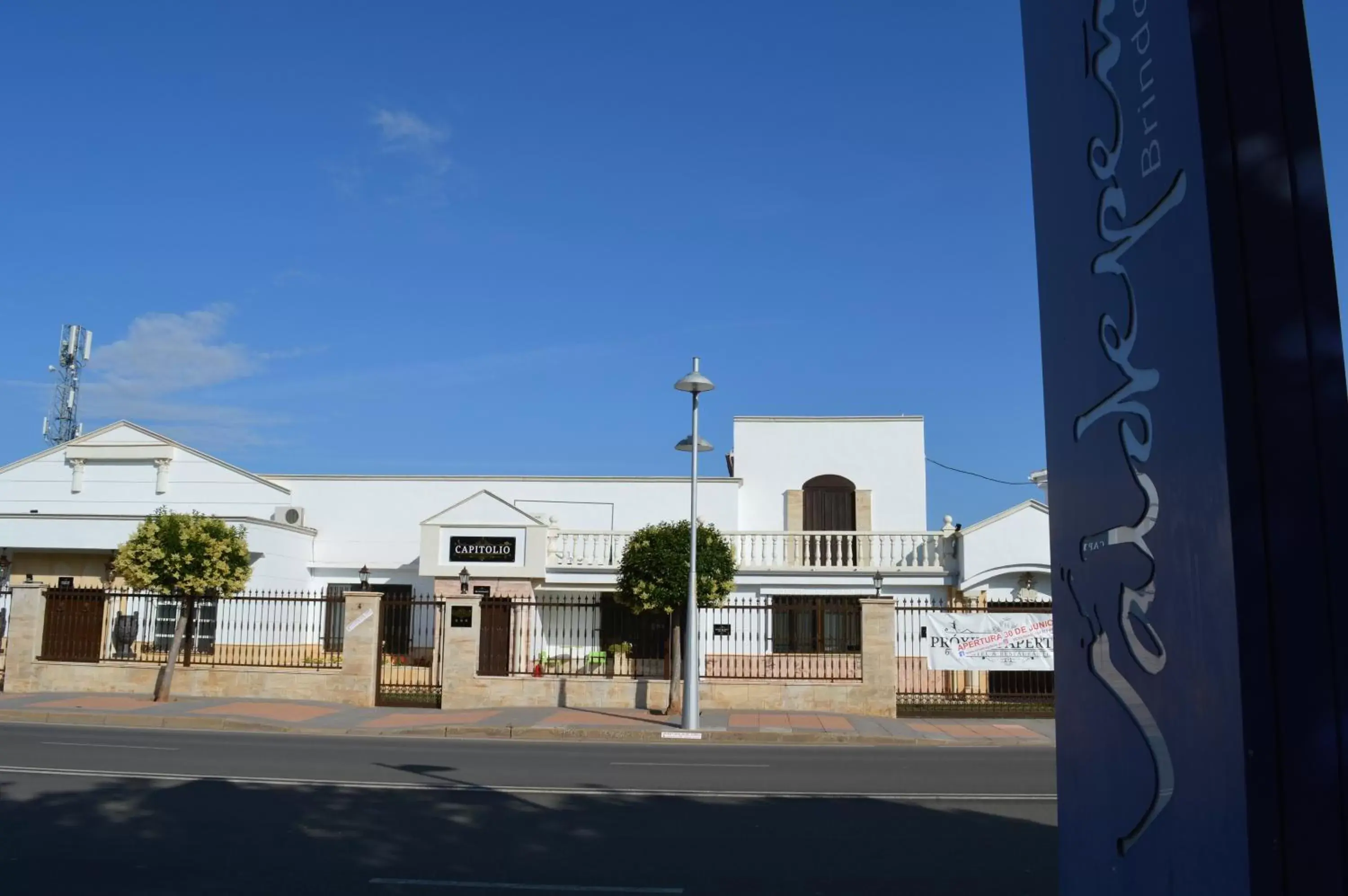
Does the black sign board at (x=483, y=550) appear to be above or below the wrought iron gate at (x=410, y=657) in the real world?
above

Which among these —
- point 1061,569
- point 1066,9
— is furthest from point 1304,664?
point 1066,9

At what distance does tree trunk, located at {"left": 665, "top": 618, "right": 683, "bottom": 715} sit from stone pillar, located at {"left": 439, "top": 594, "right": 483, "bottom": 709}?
3935mm

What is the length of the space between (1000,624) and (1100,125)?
1897cm

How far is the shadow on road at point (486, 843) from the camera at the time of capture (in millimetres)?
7113

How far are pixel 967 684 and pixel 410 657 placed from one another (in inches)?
503

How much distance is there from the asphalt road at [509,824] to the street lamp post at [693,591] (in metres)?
3.69

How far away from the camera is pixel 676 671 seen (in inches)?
814

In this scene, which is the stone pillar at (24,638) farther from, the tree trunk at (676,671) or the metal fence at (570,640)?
the tree trunk at (676,671)

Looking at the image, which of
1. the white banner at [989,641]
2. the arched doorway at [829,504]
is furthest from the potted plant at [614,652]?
the arched doorway at [829,504]

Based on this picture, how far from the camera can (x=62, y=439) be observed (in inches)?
1772

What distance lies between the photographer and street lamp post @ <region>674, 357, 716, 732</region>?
18.5m

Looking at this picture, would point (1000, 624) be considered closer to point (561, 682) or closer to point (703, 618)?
point (703, 618)

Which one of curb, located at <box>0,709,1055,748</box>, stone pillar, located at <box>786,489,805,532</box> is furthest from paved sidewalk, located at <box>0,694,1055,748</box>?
stone pillar, located at <box>786,489,805,532</box>

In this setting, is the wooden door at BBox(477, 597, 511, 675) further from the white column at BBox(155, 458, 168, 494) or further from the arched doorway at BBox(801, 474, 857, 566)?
the white column at BBox(155, 458, 168, 494)
